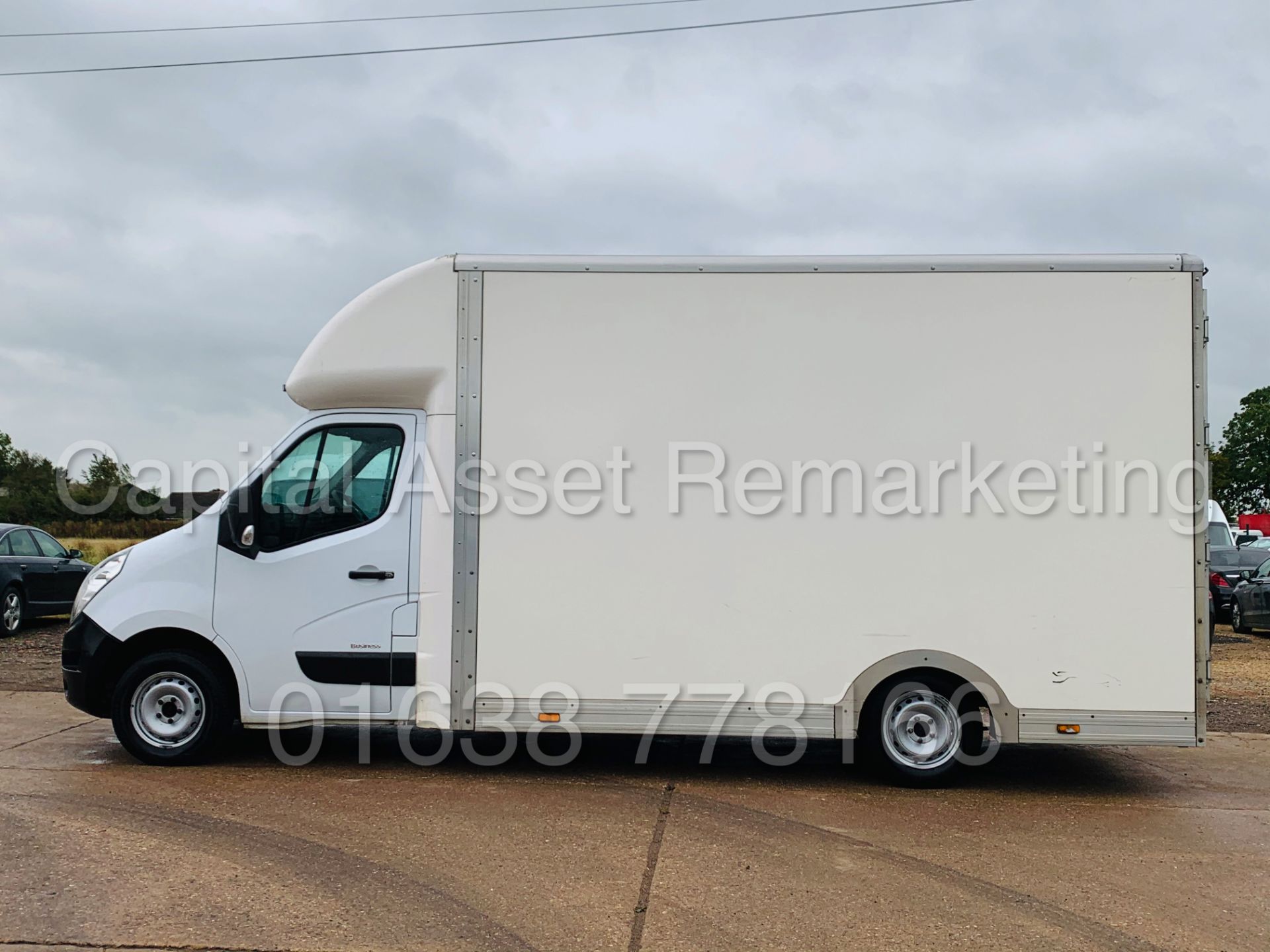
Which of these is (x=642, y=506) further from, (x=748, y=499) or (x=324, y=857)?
(x=324, y=857)

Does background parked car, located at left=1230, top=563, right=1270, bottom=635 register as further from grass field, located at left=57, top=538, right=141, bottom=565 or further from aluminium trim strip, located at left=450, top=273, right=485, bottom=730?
grass field, located at left=57, top=538, right=141, bottom=565

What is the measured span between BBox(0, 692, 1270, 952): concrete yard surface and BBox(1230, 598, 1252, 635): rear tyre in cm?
1146

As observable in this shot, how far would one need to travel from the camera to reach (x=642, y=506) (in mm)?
6816

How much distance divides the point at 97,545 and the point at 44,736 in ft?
58.3

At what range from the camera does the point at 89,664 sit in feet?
23.4

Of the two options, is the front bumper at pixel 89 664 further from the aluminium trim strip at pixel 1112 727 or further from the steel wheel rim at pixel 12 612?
the steel wheel rim at pixel 12 612

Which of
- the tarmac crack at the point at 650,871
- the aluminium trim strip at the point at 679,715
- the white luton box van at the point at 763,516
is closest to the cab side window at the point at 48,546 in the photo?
the white luton box van at the point at 763,516

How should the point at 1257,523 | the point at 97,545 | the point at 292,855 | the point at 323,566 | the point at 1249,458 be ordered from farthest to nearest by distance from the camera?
the point at 1249,458
the point at 1257,523
the point at 97,545
the point at 323,566
the point at 292,855

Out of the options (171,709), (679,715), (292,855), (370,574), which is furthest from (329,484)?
(679,715)

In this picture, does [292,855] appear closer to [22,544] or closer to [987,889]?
[987,889]

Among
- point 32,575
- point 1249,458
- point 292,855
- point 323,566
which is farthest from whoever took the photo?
point 1249,458

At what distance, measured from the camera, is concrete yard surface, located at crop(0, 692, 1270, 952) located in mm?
4586

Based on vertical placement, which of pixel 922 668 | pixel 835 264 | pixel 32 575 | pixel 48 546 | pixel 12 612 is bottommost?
pixel 12 612

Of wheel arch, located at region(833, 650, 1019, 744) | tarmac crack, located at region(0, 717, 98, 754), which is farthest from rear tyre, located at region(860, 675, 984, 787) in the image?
tarmac crack, located at region(0, 717, 98, 754)
